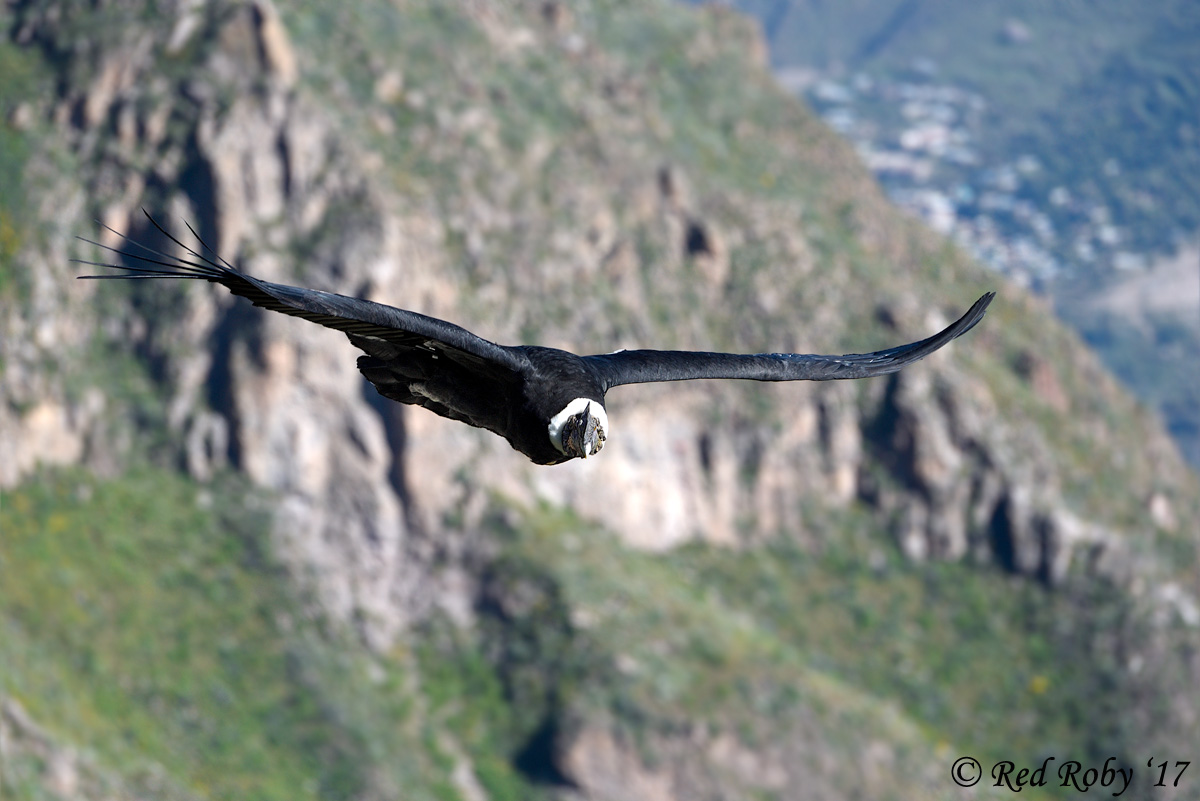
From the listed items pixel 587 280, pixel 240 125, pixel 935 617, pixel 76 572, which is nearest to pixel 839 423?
pixel 935 617

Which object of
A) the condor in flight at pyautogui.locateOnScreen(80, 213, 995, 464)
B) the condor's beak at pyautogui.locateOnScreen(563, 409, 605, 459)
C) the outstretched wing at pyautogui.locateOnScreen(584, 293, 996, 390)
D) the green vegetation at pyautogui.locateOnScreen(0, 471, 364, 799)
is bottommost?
the green vegetation at pyautogui.locateOnScreen(0, 471, 364, 799)

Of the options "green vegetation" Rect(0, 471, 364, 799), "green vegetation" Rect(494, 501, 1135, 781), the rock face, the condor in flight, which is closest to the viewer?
the condor in flight

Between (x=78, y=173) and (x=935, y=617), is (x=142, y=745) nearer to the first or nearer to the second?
(x=78, y=173)

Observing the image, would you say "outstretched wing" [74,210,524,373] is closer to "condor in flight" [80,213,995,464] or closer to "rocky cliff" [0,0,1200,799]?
"condor in flight" [80,213,995,464]

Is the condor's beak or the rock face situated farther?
the rock face

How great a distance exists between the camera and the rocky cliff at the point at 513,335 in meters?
125

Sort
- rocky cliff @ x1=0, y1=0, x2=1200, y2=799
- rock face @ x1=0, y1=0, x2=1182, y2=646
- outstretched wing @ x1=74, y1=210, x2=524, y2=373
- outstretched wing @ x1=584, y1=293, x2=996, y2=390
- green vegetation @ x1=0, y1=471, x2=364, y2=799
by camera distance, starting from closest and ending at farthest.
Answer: outstretched wing @ x1=74, y1=210, x2=524, y2=373 < outstretched wing @ x1=584, y1=293, x2=996, y2=390 < green vegetation @ x1=0, y1=471, x2=364, y2=799 < rock face @ x1=0, y1=0, x2=1182, y2=646 < rocky cliff @ x1=0, y1=0, x2=1200, y2=799

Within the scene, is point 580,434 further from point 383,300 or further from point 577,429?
point 383,300

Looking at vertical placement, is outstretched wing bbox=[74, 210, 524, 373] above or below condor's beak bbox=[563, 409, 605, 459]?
above

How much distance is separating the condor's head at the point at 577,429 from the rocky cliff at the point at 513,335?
319ft

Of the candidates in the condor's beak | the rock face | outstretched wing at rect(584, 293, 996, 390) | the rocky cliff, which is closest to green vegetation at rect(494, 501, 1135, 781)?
the rocky cliff

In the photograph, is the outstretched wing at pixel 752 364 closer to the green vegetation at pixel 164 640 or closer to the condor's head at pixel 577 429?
the condor's head at pixel 577 429

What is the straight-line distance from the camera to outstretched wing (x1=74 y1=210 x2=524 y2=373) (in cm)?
2321

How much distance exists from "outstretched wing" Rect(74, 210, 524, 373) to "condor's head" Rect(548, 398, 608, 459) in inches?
57.4
